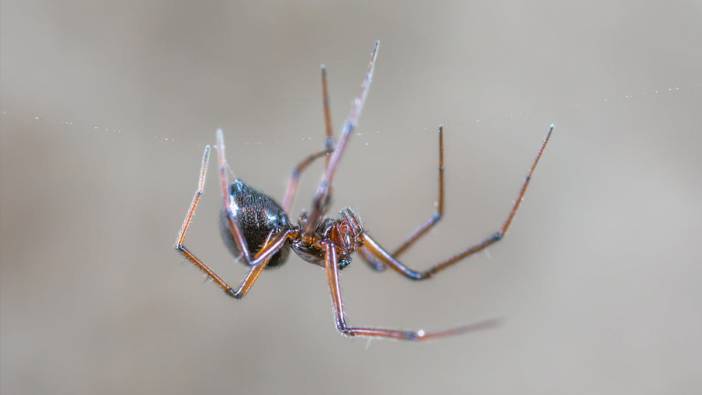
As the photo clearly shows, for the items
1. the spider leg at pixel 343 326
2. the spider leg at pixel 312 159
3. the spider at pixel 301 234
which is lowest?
the spider leg at pixel 343 326

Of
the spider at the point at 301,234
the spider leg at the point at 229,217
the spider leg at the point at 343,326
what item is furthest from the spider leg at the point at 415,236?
the spider leg at the point at 229,217

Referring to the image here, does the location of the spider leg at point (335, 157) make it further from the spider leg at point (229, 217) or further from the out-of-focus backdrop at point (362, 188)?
the out-of-focus backdrop at point (362, 188)

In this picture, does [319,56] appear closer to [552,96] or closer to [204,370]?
[552,96]

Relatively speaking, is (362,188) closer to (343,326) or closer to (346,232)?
(346,232)

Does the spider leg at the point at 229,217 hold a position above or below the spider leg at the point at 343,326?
above

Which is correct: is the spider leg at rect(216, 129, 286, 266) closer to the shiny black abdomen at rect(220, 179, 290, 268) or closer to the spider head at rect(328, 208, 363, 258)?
the shiny black abdomen at rect(220, 179, 290, 268)

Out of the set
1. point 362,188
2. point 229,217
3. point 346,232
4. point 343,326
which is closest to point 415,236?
point 346,232

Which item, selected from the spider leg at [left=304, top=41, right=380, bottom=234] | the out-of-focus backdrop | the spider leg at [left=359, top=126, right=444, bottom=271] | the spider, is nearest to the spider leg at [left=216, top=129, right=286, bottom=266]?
the spider
